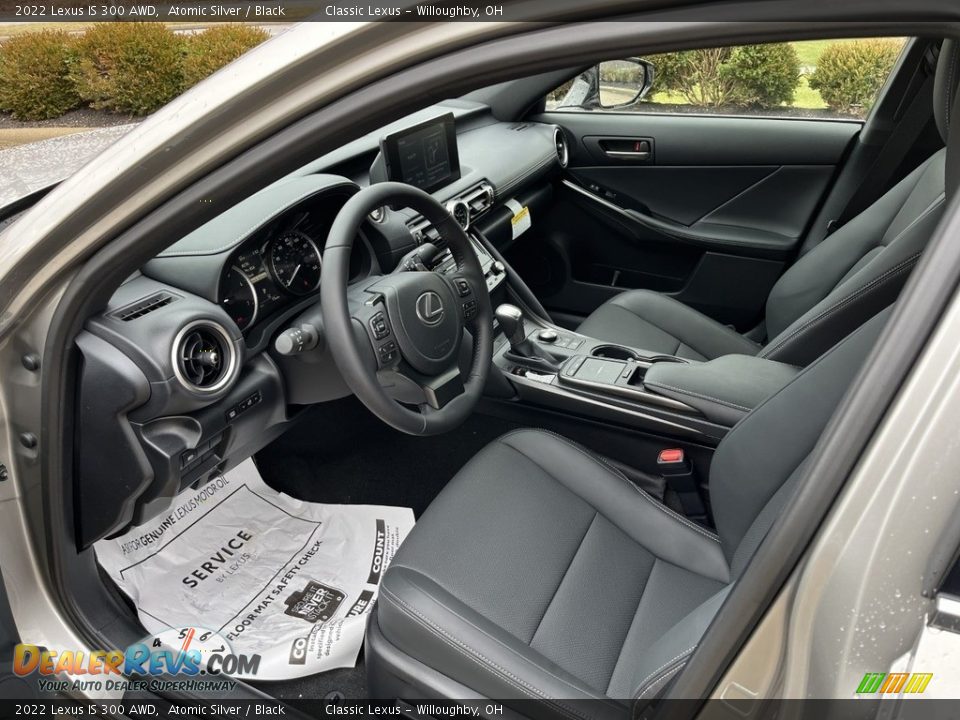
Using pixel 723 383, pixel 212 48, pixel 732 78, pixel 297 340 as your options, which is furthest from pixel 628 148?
pixel 212 48

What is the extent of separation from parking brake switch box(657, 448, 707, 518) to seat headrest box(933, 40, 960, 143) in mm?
819

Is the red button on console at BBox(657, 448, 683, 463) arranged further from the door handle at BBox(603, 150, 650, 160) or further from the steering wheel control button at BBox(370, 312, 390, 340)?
the door handle at BBox(603, 150, 650, 160)

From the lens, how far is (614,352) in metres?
2.07

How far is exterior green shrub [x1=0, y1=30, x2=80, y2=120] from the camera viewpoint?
5.24 metres

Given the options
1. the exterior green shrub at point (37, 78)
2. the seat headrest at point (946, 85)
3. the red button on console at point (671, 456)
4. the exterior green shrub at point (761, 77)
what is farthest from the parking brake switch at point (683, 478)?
the exterior green shrub at point (37, 78)

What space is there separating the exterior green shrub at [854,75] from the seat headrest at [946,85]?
53 cm

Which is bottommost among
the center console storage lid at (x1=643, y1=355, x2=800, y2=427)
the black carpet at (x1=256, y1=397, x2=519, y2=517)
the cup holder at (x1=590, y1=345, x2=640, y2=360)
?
the black carpet at (x1=256, y1=397, x2=519, y2=517)

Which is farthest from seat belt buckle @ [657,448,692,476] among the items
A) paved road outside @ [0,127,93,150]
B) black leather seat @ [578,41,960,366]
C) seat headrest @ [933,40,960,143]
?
paved road outside @ [0,127,93,150]

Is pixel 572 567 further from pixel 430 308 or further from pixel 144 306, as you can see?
pixel 144 306

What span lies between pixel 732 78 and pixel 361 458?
5.85 feet

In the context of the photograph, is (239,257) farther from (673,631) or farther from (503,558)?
(673,631)

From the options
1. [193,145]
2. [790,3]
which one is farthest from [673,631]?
[193,145]

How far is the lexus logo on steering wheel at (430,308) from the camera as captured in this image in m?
1.57

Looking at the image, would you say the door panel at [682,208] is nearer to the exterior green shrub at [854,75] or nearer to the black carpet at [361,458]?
the exterior green shrub at [854,75]
